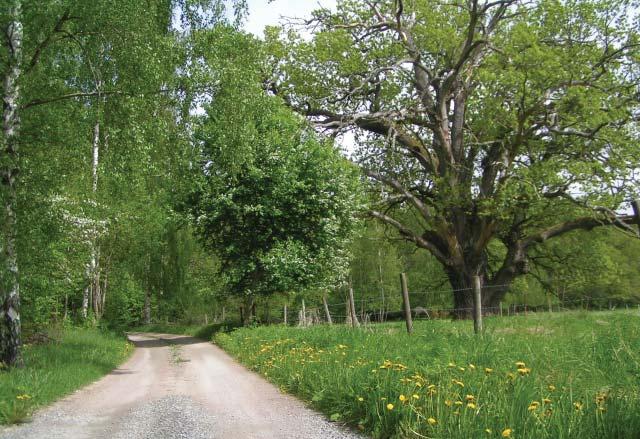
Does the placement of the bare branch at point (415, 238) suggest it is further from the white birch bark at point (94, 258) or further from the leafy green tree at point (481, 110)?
the white birch bark at point (94, 258)

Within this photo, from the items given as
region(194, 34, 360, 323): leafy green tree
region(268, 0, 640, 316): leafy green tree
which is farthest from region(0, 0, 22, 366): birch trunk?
region(268, 0, 640, 316): leafy green tree

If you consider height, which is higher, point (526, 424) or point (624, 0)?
point (624, 0)

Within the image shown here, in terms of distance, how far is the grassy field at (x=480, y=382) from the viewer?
458 cm

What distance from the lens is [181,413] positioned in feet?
25.2

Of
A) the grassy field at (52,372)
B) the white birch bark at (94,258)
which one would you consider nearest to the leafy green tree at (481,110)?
the white birch bark at (94,258)

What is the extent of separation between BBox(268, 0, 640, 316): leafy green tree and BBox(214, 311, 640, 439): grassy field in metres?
12.7

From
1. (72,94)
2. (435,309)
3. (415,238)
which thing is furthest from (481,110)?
(72,94)

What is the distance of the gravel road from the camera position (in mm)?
6413

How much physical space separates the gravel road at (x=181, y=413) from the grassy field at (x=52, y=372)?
25 cm

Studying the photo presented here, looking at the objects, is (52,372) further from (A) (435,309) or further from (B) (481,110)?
(B) (481,110)

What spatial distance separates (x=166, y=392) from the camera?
9906 mm

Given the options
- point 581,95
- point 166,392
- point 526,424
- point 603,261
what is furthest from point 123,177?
point 603,261

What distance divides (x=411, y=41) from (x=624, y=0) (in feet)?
28.2

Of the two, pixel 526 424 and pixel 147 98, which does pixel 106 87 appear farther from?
pixel 526 424
